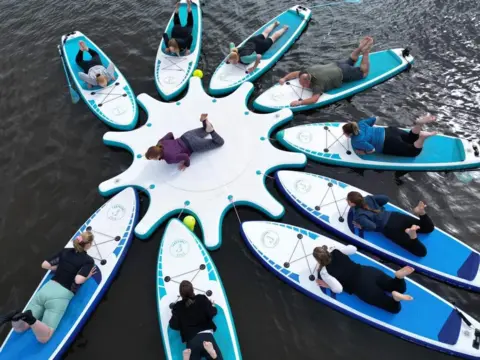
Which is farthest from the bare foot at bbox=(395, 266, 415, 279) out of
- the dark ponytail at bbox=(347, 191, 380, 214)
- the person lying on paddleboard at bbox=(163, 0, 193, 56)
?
the person lying on paddleboard at bbox=(163, 0, 193, 56)

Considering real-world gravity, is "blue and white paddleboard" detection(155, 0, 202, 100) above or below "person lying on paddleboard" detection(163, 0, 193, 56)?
below

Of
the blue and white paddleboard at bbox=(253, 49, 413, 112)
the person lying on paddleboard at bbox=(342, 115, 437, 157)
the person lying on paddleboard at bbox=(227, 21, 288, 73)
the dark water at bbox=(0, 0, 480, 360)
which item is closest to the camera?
the dark water at bbox=(0, 0, 480, 360)

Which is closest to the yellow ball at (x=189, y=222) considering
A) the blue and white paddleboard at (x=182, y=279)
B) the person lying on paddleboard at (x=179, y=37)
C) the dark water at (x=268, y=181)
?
the blue and white paddleboard at (x=182, y=279)

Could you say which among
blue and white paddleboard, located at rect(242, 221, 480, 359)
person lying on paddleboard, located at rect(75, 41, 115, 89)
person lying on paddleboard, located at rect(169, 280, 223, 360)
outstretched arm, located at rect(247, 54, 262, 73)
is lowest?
blue and white paddleboard, located at rect(242, 221, 480, 359)

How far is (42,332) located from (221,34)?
10750mm

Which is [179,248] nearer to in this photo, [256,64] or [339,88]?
[256,64]

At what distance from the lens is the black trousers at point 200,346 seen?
5852 millimetres

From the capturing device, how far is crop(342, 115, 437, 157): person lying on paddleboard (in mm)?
8695

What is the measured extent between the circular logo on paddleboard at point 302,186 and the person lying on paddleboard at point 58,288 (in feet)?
15.6

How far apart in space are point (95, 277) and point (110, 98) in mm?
5572

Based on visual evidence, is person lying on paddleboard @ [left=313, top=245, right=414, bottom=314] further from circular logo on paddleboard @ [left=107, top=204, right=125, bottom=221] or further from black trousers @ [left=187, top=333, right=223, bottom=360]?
circular logo on paddleboard @ [left=107, top=204, right=125, bottom=221]

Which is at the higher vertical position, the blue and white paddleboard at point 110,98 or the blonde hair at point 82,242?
the blue and white paddleboard at point 110,98

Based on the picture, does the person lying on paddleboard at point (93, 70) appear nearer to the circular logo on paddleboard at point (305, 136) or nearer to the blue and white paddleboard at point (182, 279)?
the blue and white paddleboard at point (182, 279)

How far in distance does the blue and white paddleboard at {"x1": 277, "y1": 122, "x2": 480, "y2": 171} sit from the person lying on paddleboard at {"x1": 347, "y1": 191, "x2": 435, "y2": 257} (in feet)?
5.25
